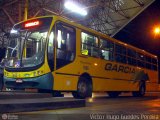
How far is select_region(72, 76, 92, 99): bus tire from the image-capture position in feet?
46.1

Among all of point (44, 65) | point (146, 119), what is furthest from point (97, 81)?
point (146, 119)

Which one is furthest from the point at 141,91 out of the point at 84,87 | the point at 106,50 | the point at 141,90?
the point at 84,87

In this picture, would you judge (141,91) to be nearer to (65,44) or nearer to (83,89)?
(83,89)

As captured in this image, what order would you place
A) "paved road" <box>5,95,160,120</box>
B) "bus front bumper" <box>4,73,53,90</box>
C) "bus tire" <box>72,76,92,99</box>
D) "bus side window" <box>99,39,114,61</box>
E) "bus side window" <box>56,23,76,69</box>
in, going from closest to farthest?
"paved road" <box>5,95,160,120</box>
"bus front bumper" <box>4,73,53,90</box>
"bus side window" <box>56,23,76,69</box>
"bus tire" <box>72,76,92,99</box>
"bus side window" <box>99,39,114,61</box>

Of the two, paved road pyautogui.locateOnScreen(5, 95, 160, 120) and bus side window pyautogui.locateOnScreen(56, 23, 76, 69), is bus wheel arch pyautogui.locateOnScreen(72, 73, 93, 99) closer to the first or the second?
bus side window pyautogui.locateOnScreen(56, 23, 76, 69)

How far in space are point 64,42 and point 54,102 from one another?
370 centimetres

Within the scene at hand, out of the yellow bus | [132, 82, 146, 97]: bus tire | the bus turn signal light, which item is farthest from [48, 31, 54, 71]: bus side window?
[132, 82, 146, 97]: bus tire

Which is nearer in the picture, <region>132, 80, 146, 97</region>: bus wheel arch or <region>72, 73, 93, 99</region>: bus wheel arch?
<region>72, 73, 93, 99</region>: bus wheel arch

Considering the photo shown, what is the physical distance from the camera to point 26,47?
12891mm

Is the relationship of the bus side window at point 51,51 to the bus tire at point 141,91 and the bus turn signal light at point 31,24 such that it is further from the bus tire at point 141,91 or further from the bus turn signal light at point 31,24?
the bus tire at point 141,91

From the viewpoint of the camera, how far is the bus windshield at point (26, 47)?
12.4 meters

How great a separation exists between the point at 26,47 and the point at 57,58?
1.38 metres

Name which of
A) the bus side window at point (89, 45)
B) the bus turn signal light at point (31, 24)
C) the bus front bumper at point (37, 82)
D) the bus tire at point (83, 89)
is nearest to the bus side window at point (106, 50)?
the bus side window at point (89, 45)

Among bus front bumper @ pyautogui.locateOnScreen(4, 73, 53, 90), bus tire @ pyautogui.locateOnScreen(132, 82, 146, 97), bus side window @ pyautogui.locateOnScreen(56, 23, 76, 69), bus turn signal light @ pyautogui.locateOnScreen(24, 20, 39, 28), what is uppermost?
bus turn signal light @ pyautogui.locateOnScreen(24, 20, 39, 28)
